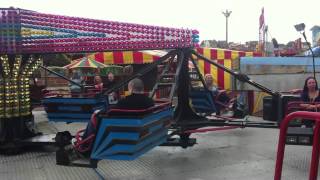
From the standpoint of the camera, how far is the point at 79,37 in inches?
287

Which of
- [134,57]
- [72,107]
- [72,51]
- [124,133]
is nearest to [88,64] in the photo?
[134,57]

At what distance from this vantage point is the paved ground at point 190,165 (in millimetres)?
5984

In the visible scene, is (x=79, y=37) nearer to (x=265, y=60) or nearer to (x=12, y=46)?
(x=12, y=46)

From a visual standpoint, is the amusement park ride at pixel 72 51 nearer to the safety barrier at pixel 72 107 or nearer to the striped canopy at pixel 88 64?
the safety barrier at pixel 72 107

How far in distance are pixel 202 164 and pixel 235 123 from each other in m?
1.31

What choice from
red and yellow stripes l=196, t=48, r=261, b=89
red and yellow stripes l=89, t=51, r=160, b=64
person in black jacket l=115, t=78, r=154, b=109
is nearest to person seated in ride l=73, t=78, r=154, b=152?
person in black jacket l=115, t=78, r=154, b=109

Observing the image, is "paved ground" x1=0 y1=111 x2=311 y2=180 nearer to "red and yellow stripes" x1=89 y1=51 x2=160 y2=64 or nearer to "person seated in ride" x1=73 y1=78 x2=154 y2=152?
"person seated in ride" x1=73 y1=78 x2=154 y2=152

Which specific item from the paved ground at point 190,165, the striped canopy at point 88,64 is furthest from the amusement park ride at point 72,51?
the striped canopy at point 88,64

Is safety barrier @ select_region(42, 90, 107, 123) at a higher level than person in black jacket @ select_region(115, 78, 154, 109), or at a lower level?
lower

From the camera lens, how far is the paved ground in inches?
236

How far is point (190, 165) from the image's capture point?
653 centimetres

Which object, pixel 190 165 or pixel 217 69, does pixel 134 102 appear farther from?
pixel 217 69

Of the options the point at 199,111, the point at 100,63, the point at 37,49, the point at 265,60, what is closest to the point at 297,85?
the point at 265,60

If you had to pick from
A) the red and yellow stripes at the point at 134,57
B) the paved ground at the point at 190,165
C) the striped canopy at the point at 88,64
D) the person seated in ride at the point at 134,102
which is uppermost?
the red and yellow stripes at the point at 134,57
